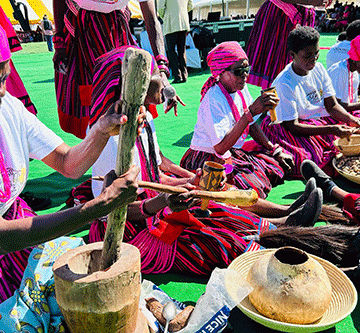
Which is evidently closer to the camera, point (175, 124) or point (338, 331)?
point (338, 331)

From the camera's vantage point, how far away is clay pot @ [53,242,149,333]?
1369 mm

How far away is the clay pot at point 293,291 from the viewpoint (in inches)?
67.6

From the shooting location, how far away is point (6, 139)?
168cm

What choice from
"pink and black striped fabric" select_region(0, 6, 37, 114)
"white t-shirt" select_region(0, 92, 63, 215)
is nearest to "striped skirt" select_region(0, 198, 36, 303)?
"white t-shirt" select_region(0, 92, 63, 215)

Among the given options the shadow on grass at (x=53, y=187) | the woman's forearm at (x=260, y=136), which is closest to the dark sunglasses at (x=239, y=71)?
the woman's forearm at (x=260, y=136)

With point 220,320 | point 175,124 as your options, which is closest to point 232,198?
point 220,320

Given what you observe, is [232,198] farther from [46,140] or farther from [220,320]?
[46,140]

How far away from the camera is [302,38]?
362 cm

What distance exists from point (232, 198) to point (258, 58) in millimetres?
3630

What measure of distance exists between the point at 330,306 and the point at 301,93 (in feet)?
7.87

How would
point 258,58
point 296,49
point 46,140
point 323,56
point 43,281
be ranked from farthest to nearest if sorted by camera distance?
point 323,56, point 258,58, point 296,49, point 46,140, point 43,281

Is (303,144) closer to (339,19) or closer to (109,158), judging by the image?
(109,158)

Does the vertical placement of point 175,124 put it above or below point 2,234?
below

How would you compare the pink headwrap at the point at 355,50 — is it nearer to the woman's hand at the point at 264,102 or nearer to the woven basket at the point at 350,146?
the woven basket at the point at 350,146
